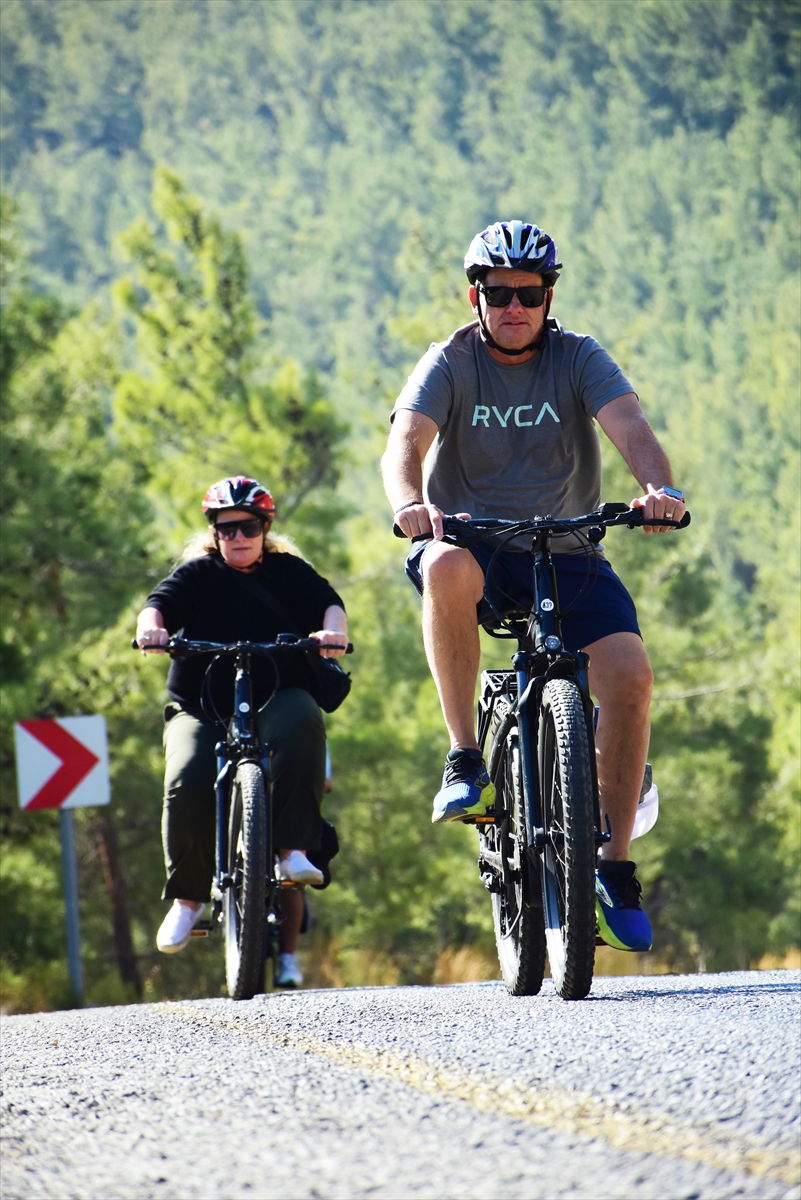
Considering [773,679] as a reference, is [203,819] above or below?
below

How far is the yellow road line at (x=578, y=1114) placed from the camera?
1776mm

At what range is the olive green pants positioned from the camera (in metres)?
5.70

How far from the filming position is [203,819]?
5766 mm

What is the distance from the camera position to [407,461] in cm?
412

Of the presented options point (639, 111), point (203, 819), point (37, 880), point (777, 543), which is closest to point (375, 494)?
point (777, 543)

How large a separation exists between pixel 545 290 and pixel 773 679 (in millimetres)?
20620

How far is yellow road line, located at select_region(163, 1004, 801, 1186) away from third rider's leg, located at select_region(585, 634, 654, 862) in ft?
4.30

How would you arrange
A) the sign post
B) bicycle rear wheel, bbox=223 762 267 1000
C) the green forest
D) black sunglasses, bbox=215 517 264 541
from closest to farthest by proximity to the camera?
bicycle rear wheel, bbox=223 762 267 1000 → black sunglasses, bbox=215 517 264 541 → the sign post → the green forest

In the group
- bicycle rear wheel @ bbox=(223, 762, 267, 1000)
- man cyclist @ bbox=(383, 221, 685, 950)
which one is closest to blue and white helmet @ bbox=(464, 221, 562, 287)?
man cyclist @ bbox=(383, 221, 685, 950)

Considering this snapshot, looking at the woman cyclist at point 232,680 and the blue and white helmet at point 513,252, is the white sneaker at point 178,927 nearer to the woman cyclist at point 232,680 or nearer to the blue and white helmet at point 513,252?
the woman cyclist at point 232,680

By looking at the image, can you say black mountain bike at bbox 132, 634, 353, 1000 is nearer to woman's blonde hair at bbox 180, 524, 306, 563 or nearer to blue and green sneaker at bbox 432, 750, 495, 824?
woman's blonde hair at bbox 180, 524, 306, 563

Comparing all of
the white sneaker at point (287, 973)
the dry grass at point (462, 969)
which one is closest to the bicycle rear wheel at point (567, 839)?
the white sneaker at point (287, 973)

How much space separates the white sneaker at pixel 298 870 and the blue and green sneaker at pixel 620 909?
1.91 meters

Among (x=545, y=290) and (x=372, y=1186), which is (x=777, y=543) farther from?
(x=372, y=1186)
